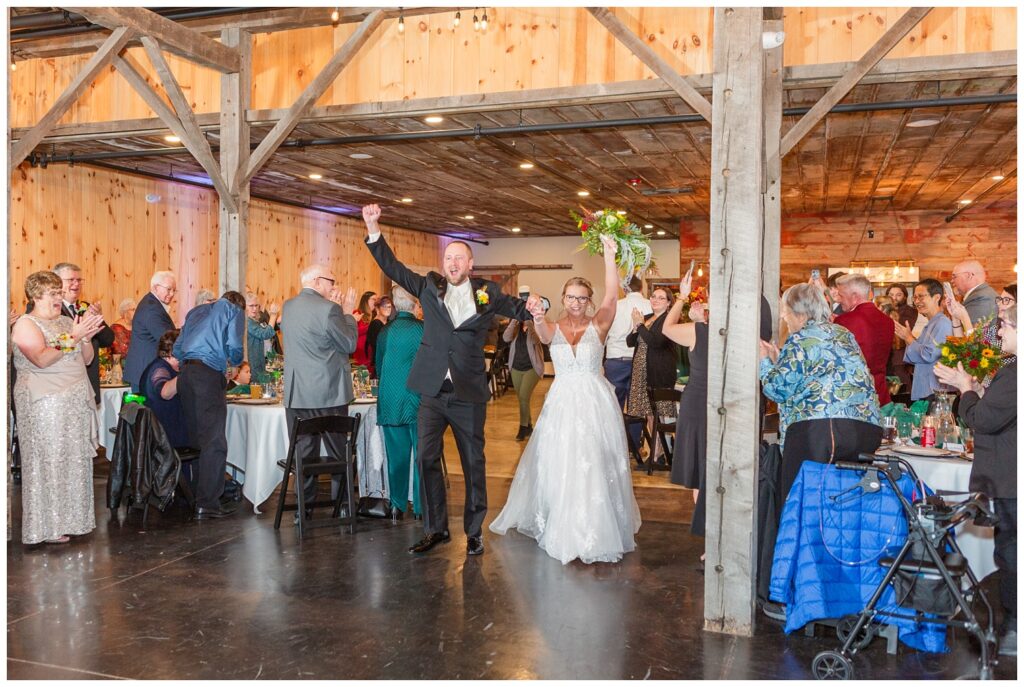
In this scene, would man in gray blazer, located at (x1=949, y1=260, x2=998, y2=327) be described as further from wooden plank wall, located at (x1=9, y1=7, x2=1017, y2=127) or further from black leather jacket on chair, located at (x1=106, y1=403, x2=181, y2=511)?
black leather jacket on chair, located at (x1=106, y1=403, x2=181, y2=511)

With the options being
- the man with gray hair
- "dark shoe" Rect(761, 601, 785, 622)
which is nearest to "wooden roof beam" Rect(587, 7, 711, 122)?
the man with gray hair

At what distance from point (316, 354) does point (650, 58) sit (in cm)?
306

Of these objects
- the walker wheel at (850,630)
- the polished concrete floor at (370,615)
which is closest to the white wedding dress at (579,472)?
the polished concrete floor at (370,615)

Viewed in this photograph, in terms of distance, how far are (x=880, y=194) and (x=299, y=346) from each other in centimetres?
995

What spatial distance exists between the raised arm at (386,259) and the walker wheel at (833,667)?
119 inches

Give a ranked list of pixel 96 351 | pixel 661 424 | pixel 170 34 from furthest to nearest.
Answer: pixel 661 424 < pixel 96 351 < pixel 170 34

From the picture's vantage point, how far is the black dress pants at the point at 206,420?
247 inches

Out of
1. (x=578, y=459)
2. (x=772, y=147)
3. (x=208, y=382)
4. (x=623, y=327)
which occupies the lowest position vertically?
(x=578, y=459)

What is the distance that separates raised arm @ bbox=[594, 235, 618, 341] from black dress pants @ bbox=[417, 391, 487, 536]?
0.90m

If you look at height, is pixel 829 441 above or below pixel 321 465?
above

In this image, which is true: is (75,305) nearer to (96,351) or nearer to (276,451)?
(96,351)

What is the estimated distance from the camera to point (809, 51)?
22.8 ft

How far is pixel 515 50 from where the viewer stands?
25.5 feet

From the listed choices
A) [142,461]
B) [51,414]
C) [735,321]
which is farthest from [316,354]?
[735,321]
